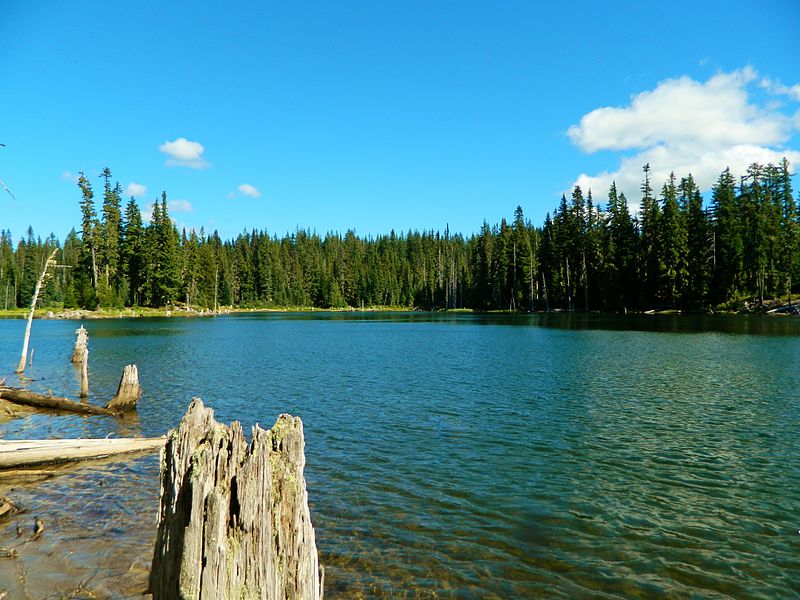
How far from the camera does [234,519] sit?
15.3ft

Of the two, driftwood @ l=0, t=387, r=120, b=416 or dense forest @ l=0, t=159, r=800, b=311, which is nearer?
driftwood @ l=0, t=387, r=120, b=416

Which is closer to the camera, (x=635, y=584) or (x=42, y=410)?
(x=635, y=584)

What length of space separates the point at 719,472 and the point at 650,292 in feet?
289

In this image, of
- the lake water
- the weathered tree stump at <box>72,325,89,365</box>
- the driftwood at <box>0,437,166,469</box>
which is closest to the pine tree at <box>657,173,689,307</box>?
the lake water

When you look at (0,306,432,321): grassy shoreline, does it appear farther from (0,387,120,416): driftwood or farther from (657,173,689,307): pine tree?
(0,387,120,416): driftwood

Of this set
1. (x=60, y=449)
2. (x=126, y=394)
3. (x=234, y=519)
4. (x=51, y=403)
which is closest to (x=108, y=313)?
(x=51, y=403)

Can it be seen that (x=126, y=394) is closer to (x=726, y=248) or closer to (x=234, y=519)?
(x=234, y=519)

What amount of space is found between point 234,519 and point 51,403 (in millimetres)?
18629

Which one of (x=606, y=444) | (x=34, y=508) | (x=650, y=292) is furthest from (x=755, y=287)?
(x=34, y=508)

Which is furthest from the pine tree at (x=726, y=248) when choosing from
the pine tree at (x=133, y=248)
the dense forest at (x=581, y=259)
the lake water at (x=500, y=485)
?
the pine tree at (x=133, y=248)

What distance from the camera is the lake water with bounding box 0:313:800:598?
25.6 feet

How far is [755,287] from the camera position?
7994 cm

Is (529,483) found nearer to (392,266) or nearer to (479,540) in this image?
(479,540)

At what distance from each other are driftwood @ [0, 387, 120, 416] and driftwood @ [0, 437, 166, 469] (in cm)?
619
